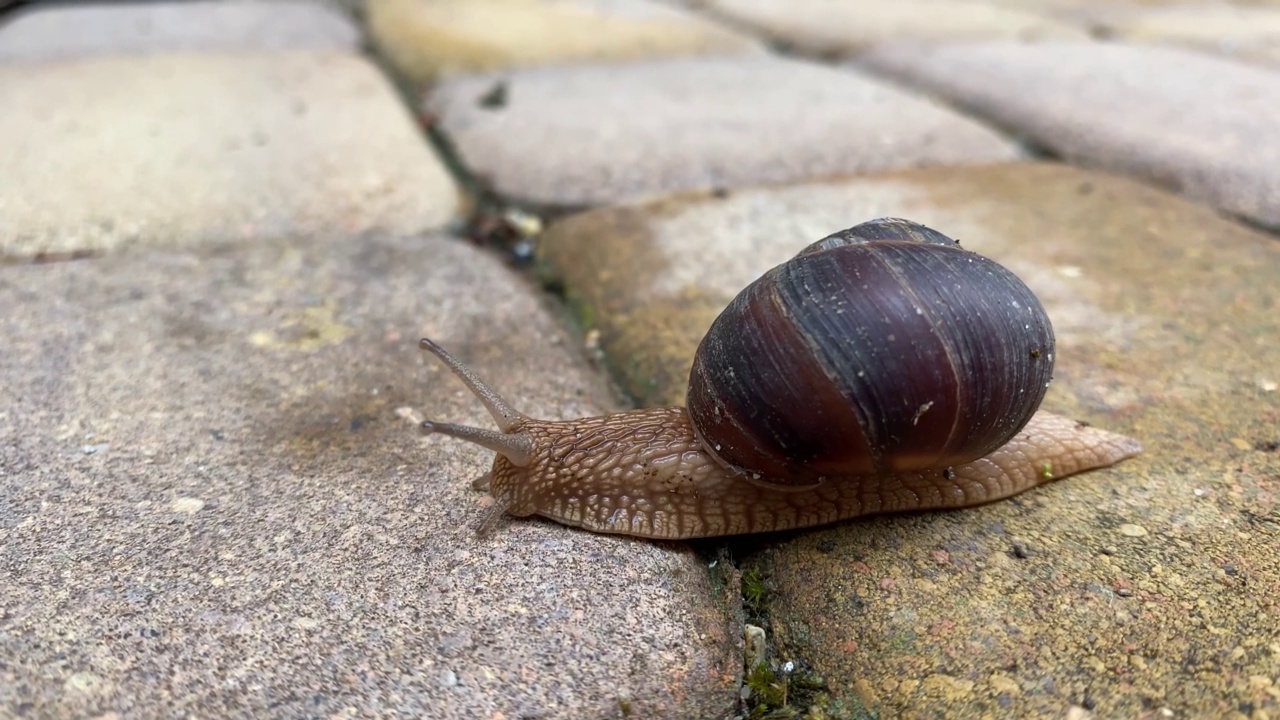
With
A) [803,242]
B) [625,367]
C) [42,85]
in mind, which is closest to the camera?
[625,367]

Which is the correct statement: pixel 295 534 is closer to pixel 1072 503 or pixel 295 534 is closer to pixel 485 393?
pixel 485 393

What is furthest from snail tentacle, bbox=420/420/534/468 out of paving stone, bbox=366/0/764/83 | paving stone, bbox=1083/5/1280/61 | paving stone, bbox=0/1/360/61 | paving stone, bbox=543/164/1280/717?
paving stone, bbox=1083/5/1280/61

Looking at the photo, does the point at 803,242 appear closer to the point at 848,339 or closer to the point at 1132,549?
the point at 848,339

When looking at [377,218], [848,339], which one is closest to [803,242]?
[848,339]

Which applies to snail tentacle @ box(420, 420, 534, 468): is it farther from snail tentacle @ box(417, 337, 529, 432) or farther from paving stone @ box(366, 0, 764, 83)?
paving stone @ box(366, 0, 764, 83)

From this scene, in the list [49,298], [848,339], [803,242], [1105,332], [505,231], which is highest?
[848,339]

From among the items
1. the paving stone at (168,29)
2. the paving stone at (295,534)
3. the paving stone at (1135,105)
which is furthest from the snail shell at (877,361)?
the paving stone at (168,29)
